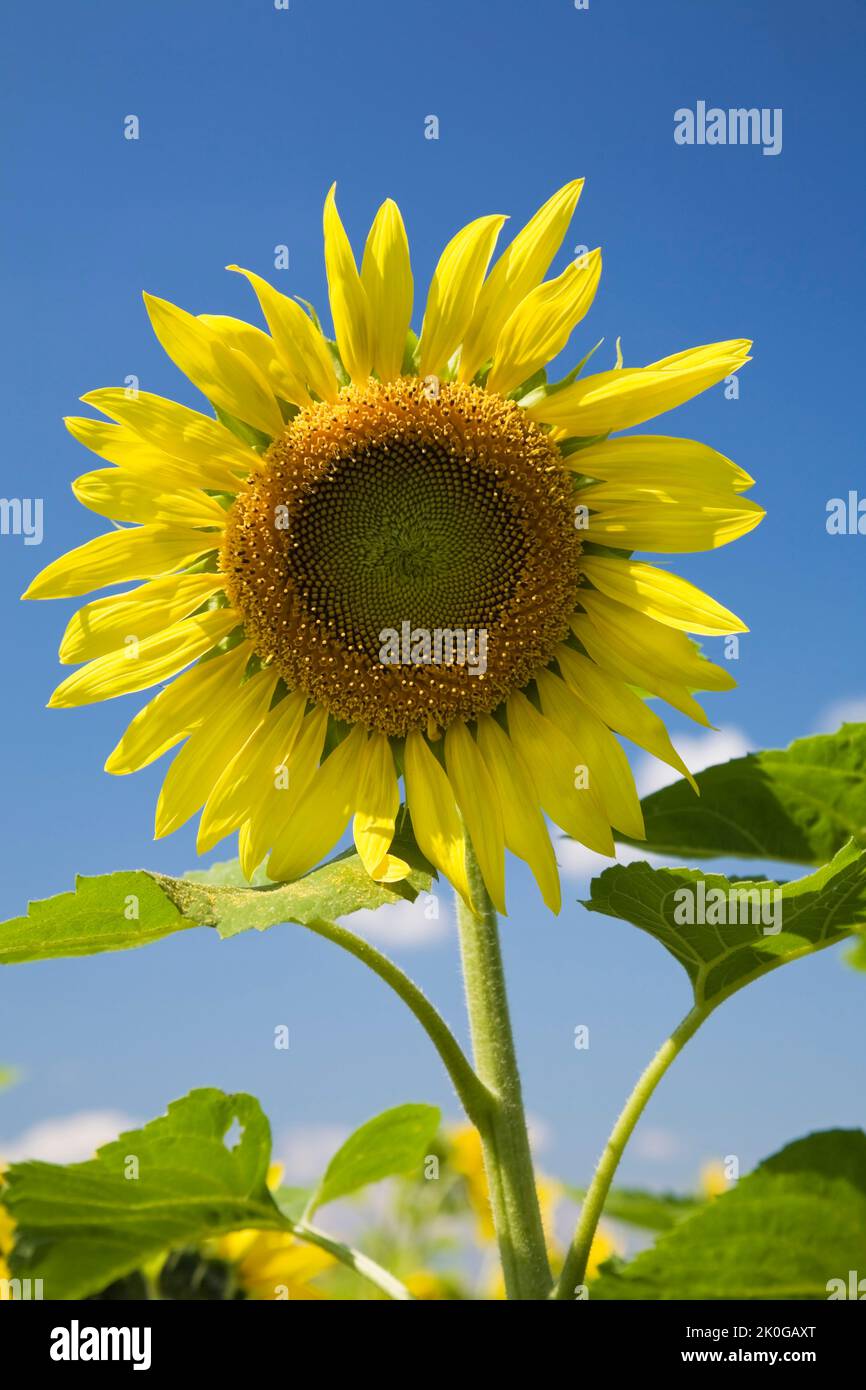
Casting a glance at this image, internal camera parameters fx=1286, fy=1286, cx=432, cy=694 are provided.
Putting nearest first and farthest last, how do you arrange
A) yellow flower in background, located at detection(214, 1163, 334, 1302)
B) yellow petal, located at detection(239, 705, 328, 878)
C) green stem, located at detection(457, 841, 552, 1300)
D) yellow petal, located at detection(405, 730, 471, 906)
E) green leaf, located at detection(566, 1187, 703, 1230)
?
1. green stem, located at detection(457, 841, 552, 1300)
2. yellow petal, located at detection(405, 730, 471, 906)
3. yellow petal, located at detection(239, 705, 328, 878)
4. yellow flower in background, located at detection(214, 1163, 334, 1302)
5. green leaf, located at detection(566, 1187, 703, 1230)

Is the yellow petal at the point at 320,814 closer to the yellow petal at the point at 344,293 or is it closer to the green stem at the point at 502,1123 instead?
the green stem at the point at 502,1123

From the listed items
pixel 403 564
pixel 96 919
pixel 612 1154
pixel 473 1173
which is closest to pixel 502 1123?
pixel 612 1154

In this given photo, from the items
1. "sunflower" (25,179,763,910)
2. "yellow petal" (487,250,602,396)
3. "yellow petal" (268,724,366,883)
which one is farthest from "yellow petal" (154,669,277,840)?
"yellow petal" (487,250,602,396)

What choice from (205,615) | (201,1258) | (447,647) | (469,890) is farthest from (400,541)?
(201,1258)

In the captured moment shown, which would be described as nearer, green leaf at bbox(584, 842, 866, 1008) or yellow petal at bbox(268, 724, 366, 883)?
green leaf at bbox(584, 842, 866, 1008)

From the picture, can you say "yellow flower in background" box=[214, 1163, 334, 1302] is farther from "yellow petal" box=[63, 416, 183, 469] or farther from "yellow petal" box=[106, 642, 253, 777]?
"yellow petal" box=[63, 416, 183, 469]
